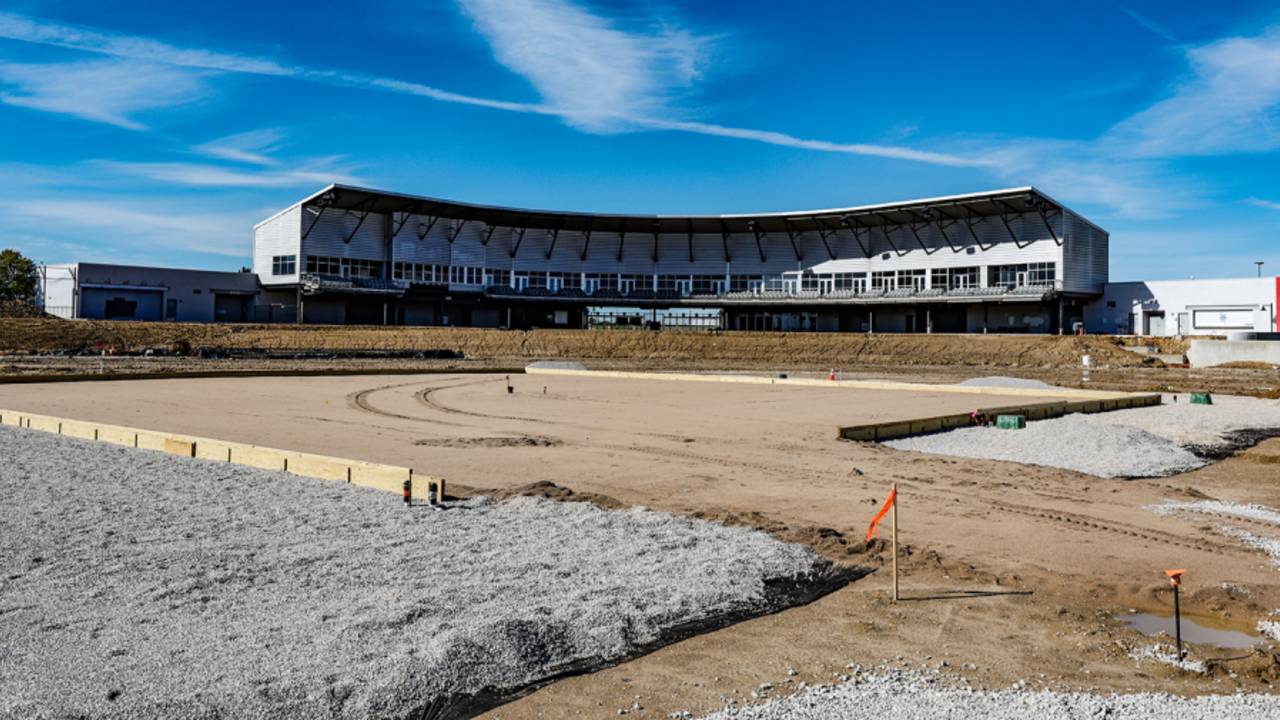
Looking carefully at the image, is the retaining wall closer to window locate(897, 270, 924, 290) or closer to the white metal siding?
window locate(897, 270, 924, 290)

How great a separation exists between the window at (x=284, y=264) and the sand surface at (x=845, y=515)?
56858 mm

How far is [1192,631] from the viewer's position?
7.74 m

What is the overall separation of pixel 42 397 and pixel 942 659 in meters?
30.1

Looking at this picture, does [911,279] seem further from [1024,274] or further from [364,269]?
[364,269]

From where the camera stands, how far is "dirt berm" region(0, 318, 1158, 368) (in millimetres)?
58250

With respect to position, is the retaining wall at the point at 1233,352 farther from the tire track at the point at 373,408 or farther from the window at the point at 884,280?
the tire track at the point at 373,408

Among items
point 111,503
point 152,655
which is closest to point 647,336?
point 111,503

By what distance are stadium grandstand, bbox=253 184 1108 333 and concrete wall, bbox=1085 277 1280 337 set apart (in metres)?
2.54

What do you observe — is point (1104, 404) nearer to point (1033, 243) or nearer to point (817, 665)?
point (817, 665)

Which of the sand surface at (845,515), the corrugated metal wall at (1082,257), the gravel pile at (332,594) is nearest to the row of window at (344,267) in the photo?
the sand surface at (845,515)

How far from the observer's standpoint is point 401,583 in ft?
27.4

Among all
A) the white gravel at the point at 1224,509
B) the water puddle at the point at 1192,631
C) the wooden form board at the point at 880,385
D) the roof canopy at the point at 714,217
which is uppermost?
the roof canopy at the point at 714,217

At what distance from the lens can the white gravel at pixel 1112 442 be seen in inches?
656

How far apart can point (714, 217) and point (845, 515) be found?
83.2 m
